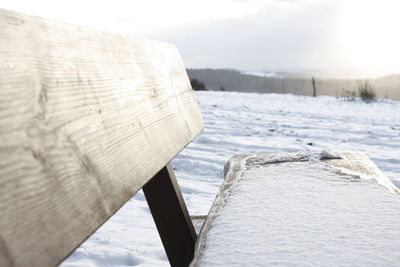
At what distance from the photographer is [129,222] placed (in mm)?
2650

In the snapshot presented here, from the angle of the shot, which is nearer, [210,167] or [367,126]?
[210,167]

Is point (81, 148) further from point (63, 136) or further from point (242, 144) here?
point (242, 144)

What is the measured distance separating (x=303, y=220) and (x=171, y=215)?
21.1 inches

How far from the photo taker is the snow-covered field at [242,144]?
2.26 meters

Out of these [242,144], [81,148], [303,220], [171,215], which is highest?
[81,148]

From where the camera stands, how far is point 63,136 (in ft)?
2.34

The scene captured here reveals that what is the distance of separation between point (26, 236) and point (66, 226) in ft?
0.32

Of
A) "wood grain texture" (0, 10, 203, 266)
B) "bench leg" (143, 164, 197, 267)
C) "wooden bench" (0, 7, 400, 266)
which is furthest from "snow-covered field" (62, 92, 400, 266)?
"wood grain texture" (0, 10, 203, 266)

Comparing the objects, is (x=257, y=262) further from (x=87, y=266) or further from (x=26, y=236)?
(x=87, y=266)

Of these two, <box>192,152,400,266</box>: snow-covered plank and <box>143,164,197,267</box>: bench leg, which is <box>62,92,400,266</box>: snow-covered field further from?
<box>192,152,400,266</box>: snow-covered plank

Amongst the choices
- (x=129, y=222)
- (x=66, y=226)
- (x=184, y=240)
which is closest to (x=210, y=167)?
(x=129, y=222)

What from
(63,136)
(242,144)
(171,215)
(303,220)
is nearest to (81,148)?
(63,136)

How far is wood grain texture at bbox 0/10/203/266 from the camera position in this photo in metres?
0.57

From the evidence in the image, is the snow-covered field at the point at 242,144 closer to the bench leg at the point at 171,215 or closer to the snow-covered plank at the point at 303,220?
the bench leg at the point at 171,215
